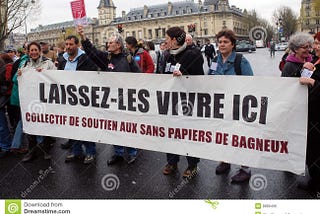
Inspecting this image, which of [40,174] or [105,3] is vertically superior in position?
[105,3]

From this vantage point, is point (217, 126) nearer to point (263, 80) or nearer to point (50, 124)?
point (263, 80)

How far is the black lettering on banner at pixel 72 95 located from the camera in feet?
15.7

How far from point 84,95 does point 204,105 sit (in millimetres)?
1670

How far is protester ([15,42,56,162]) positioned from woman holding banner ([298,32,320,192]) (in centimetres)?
355

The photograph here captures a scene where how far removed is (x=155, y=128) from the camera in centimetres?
431

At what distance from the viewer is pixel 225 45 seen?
14.1 feet

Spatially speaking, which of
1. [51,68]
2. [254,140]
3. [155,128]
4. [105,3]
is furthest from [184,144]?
[105,3]

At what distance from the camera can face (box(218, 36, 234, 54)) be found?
14.1ft

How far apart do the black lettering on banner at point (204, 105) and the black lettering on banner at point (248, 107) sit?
404 millimetres

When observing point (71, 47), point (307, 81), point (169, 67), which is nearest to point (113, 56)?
point (71, 47)

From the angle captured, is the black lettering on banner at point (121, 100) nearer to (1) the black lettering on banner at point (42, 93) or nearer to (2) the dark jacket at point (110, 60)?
(2) the dark jacket at point (110, 60)

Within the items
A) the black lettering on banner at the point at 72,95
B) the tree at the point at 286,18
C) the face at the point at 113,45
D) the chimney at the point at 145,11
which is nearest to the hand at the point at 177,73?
the face at the point at 113,45

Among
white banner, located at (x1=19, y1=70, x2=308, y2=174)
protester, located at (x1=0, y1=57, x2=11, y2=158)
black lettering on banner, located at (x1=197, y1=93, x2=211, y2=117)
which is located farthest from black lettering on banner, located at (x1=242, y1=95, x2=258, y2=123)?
protester, located at (x1=0, y1=57, x2=11, y2=158)

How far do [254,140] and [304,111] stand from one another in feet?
1.92
